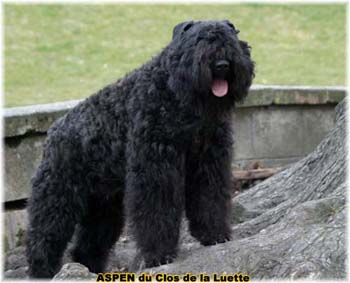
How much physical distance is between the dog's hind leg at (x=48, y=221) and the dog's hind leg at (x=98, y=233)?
0.81 feet

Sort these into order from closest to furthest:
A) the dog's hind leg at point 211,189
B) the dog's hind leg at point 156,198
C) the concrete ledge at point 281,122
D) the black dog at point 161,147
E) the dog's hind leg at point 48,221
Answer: the black dog at point 161,147 < the dog's hind leg at point 156,198 < the dog's hind leg at point 211,189 < the dog's hind leg at point 48,221 < the concrete ledge at point 281,122

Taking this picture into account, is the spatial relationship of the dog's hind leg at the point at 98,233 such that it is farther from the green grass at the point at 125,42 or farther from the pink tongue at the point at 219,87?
the green grass at the point at 125,42

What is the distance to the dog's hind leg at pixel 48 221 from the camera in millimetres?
6586

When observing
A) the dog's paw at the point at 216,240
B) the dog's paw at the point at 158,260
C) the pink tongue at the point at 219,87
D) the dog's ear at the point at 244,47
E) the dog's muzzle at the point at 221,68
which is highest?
the dog's ear at the point at 244,47

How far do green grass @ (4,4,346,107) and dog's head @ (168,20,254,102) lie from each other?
21.2 ft

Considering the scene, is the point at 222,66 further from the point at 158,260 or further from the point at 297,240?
the point at 158,260

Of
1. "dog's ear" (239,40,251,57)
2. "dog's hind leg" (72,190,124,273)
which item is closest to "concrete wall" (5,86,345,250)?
"dog's hind leg" (72,190,124,273)

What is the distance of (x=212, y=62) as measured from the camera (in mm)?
5598

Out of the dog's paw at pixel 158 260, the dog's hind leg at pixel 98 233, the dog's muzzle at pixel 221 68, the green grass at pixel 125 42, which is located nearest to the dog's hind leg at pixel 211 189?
the dog's paw at pixel 158 260

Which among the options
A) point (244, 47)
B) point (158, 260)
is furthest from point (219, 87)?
point (158, 260)

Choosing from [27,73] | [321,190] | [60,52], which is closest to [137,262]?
[321,190]

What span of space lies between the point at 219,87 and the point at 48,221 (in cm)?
188

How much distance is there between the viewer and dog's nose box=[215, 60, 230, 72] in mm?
5602

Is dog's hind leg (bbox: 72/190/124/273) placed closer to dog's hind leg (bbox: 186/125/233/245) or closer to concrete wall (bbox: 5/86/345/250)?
dog's hind leg (bbox: 186/125/233/245)
